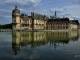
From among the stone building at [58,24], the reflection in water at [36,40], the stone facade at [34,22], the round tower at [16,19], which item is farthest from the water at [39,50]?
the stone building at [58,24]

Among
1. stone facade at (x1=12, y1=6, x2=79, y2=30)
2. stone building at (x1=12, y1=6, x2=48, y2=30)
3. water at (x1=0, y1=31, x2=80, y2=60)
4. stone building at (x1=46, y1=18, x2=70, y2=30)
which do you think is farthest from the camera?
stone building at (x1=46, y1=18, x2=70, y2=30)

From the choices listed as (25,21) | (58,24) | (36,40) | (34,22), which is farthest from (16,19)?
(36,40)

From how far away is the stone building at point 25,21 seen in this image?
3138 inches

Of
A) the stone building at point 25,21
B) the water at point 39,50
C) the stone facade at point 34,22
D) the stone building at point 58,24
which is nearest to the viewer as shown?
the water at point 39,50

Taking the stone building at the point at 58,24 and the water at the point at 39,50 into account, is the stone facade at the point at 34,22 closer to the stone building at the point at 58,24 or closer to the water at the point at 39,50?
the stone building at the point at 58,24

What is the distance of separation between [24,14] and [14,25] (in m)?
9.36

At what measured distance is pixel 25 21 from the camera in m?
85.2

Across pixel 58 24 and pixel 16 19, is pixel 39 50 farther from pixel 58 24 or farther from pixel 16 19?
pixel 58 24

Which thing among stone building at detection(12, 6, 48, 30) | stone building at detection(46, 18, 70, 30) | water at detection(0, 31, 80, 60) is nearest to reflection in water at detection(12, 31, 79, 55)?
water at detection(0, 31, 80, 60)

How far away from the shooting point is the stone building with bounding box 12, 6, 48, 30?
79694mm

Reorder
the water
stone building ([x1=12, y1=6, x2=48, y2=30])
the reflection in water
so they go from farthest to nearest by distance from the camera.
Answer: stone building ([x1=12, y1=6, x2=48, y2=30]) < the reflection in water < the water

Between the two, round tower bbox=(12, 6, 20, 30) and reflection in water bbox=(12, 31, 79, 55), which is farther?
round tower bbox=(12, 6, 20, 30)

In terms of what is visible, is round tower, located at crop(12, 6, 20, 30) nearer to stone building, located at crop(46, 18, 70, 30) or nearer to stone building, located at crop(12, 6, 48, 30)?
stone building, located at crop(12, 6, 48, 30)

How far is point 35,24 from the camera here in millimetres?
88375
